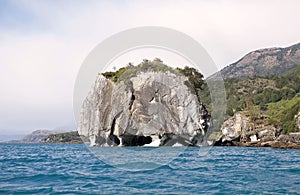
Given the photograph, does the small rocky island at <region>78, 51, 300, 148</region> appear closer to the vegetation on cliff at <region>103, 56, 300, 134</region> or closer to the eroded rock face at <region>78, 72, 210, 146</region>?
the eroded rock face at <region>78, 72, 210, 146</region>

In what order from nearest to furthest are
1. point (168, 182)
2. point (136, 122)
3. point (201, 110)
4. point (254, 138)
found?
point (168, 182) → point (136, 122) → point (201, 110) → point (254, 138)

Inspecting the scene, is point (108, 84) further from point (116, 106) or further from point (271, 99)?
point (271, 99)

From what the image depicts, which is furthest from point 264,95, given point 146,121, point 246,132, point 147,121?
point 146,121

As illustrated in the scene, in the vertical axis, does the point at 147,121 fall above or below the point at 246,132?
above

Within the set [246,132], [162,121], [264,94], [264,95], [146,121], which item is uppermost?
[264,94]

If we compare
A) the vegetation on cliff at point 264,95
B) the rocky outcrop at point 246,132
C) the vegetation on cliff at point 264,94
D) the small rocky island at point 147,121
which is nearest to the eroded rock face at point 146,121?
the small rocky island at point 147,121

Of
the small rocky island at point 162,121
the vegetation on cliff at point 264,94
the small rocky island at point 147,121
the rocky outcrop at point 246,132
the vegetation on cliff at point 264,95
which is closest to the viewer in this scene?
the small rocky island at point 162,121

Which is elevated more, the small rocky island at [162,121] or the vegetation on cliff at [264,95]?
the vegetation on cliff at [264,95]

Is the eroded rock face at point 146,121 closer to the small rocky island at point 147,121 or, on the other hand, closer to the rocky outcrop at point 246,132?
the small rocky island at point 147,121

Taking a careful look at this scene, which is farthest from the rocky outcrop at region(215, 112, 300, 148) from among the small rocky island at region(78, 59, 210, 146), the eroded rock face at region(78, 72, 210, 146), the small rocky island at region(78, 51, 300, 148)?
the small rocky island at region(78, 59, 210, 146)

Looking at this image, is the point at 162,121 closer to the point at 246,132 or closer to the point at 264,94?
the point at 246,132

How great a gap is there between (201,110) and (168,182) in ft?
164

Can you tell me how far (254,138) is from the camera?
7956 centimetres

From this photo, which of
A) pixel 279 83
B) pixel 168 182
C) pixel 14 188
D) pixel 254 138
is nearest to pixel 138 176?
pixel 168 182
